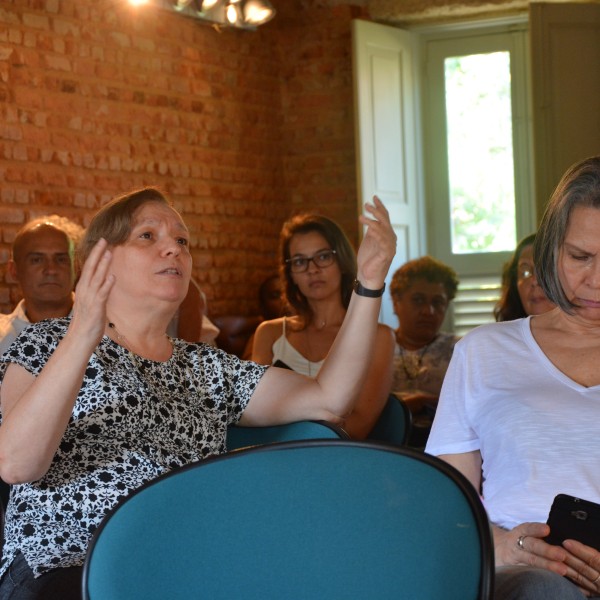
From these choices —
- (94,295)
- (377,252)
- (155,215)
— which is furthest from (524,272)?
(94,295)

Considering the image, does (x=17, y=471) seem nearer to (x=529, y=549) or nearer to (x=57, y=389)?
(x=57, y=389)

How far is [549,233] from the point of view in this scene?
209 cm

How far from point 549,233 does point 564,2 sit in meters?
5.39

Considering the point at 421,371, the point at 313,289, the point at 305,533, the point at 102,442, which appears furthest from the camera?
the point at 421,371

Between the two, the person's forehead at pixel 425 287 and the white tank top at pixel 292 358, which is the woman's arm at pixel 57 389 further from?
the person's forehead at pixel 425 287

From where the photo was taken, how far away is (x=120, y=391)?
223 cm

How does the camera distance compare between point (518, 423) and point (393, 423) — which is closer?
point (518, 423)

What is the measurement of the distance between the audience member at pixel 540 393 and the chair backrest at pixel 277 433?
1.15ft

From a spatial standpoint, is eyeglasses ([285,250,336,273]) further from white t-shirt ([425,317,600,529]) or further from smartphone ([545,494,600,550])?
smartphone ([545,494,600,550])

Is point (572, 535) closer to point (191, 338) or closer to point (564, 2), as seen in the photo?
point (191, 338)

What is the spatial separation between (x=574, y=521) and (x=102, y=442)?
3.28 feet

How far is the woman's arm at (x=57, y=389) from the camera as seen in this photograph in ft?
6.15

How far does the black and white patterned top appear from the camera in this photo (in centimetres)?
209

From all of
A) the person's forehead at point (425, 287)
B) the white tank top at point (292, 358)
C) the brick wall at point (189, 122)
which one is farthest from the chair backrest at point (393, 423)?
the brick wall at point (189, 122)
